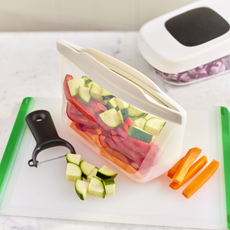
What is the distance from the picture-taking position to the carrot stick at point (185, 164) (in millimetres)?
893

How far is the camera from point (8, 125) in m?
1.11

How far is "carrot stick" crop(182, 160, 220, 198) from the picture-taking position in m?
0.89

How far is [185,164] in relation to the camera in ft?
3.05

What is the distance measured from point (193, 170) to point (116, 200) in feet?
0.75

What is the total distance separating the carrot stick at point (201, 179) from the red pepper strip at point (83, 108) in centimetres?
32

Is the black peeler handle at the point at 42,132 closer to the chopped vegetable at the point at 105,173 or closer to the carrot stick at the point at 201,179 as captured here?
the chopped vegetable at the point at 105,173

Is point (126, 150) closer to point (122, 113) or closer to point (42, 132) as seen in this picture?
point (122, 113)

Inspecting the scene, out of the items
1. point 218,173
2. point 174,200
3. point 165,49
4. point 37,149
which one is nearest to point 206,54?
point 165,49

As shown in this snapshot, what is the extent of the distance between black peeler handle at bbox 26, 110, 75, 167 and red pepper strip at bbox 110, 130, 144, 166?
15cm

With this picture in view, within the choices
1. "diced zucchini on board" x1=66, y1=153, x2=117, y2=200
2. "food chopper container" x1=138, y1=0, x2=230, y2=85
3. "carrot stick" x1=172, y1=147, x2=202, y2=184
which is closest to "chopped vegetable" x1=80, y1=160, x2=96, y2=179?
"diced zucchini on board" x1=66, y1=153, x2=117, y2=200

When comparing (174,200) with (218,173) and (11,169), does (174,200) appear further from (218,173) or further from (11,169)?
(11,169)

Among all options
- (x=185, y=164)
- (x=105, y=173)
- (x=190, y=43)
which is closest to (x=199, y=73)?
(x=190, y=43)

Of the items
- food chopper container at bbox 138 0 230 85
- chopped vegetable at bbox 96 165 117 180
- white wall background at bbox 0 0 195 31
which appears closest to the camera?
chopped vegetable at bbox 96 165 117 180

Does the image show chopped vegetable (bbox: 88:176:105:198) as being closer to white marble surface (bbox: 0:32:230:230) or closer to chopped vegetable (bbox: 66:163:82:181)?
chopped vegetable (bbox: 66:163:82:181)
